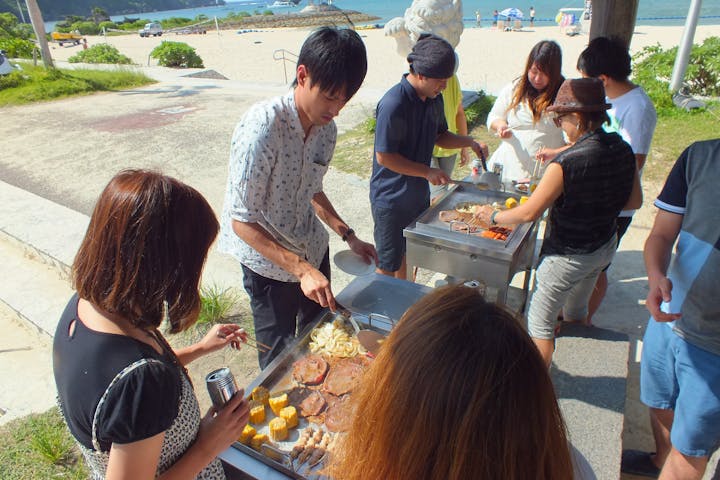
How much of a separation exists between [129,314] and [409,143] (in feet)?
6.67

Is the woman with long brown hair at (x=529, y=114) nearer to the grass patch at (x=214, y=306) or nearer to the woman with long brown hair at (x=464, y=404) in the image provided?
the grass patch at (x=214, y=306)

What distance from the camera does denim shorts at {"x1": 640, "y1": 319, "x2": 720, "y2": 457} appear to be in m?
1.59

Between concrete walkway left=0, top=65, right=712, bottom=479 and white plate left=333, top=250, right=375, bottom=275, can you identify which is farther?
concrete walkway left=0, top=65, right=712, bottom=479

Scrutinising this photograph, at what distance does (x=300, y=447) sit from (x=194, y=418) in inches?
12.9

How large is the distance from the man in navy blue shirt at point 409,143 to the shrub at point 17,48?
19.8 metres

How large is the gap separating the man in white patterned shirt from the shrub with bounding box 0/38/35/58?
20.3 meters

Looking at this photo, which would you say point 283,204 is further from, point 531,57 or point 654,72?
point 654,72

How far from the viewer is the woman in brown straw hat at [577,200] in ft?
6.22

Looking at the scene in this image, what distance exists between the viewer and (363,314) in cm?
185

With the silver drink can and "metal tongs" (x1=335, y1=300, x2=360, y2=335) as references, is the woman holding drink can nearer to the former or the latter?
the silver drink can

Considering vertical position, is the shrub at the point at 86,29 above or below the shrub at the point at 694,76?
above

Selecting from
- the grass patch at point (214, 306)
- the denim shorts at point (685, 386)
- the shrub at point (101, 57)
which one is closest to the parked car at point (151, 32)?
the shrub at point (101, 57)

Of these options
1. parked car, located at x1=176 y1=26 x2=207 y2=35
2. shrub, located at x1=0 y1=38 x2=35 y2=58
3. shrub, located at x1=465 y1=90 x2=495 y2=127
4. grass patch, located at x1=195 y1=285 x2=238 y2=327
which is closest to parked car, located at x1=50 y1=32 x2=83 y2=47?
parked car, located at x1=176 y1=26 x2=207 y2=35

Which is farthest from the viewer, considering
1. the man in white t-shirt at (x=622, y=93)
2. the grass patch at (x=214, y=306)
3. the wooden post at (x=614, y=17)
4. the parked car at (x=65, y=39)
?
the parked car at (x=65, y=39)
